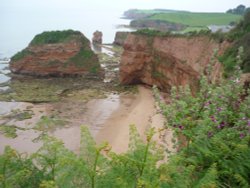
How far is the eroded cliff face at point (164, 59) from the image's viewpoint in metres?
25.5

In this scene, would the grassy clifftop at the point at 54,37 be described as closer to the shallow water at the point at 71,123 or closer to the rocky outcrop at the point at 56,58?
the rocky outcrop at the point at 56,58

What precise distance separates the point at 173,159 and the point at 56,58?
35.5 meters

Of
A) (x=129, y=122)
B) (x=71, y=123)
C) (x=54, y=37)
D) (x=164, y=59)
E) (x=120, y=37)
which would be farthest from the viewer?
(x=120, y=37)

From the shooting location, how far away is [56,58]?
129ft

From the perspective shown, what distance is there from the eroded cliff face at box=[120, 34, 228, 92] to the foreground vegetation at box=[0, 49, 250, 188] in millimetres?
15134

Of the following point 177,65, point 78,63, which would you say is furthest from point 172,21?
point 177,65

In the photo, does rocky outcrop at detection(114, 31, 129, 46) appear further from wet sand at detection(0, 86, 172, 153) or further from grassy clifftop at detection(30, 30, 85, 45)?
wet sand at detection(0, 86, 172, 153)

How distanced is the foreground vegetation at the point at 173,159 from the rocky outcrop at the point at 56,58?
3278 cm

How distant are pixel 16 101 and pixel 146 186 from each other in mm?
27467

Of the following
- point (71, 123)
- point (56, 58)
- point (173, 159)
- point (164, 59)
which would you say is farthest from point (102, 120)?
point (173, 159)

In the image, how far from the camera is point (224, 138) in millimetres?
6766

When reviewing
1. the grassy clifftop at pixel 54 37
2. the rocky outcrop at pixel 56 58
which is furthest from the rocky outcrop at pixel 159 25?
the rocky outcrop at pixel 56 58

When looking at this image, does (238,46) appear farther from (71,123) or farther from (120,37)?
(120,37)

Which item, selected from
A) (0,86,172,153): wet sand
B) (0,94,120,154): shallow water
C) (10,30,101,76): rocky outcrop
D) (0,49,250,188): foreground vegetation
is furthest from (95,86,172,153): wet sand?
(10,30,101,76): rocky outcrop
